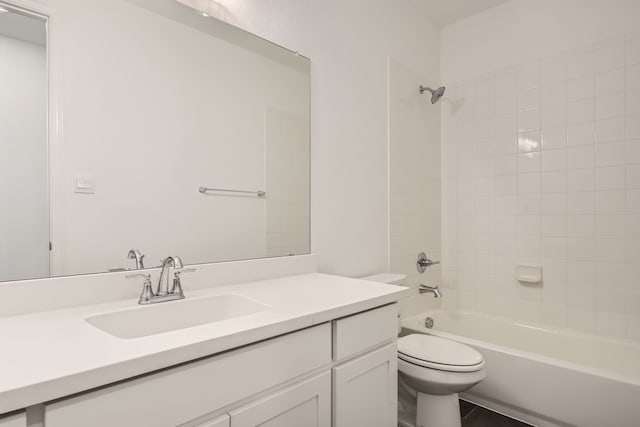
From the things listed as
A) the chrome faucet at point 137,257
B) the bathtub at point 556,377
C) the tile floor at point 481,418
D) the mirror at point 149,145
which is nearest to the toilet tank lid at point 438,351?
the bathtub at point 556,377

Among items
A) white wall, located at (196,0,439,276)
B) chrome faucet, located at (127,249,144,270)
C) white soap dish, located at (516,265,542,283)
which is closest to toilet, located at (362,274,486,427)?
white wall, located at (196,0,439,276)

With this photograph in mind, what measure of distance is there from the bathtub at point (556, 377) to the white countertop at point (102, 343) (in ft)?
3.52

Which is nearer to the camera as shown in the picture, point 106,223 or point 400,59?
point 106,223

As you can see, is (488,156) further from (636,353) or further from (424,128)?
(636,353)

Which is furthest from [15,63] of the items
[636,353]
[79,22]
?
[636,353]

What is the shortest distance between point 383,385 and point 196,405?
724mm

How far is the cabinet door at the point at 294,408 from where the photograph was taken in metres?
0.83

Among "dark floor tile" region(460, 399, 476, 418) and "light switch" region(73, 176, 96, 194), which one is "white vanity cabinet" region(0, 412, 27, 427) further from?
"dark floor tile" region(460, 399, 476, 418)

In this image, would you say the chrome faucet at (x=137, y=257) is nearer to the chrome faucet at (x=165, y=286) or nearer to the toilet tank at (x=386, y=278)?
the chrome faucet at (x=165, y=286)

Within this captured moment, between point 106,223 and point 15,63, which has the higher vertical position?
point 15,63

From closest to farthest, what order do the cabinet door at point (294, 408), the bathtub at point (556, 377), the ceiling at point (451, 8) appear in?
the cabinet door at point (294, 408), the bathtub at point (556, 377), the ceiling at point (451, 8)

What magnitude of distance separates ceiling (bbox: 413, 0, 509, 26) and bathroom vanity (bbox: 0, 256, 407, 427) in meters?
2.13

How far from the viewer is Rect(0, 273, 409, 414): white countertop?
1.86ft

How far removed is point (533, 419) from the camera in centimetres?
176
